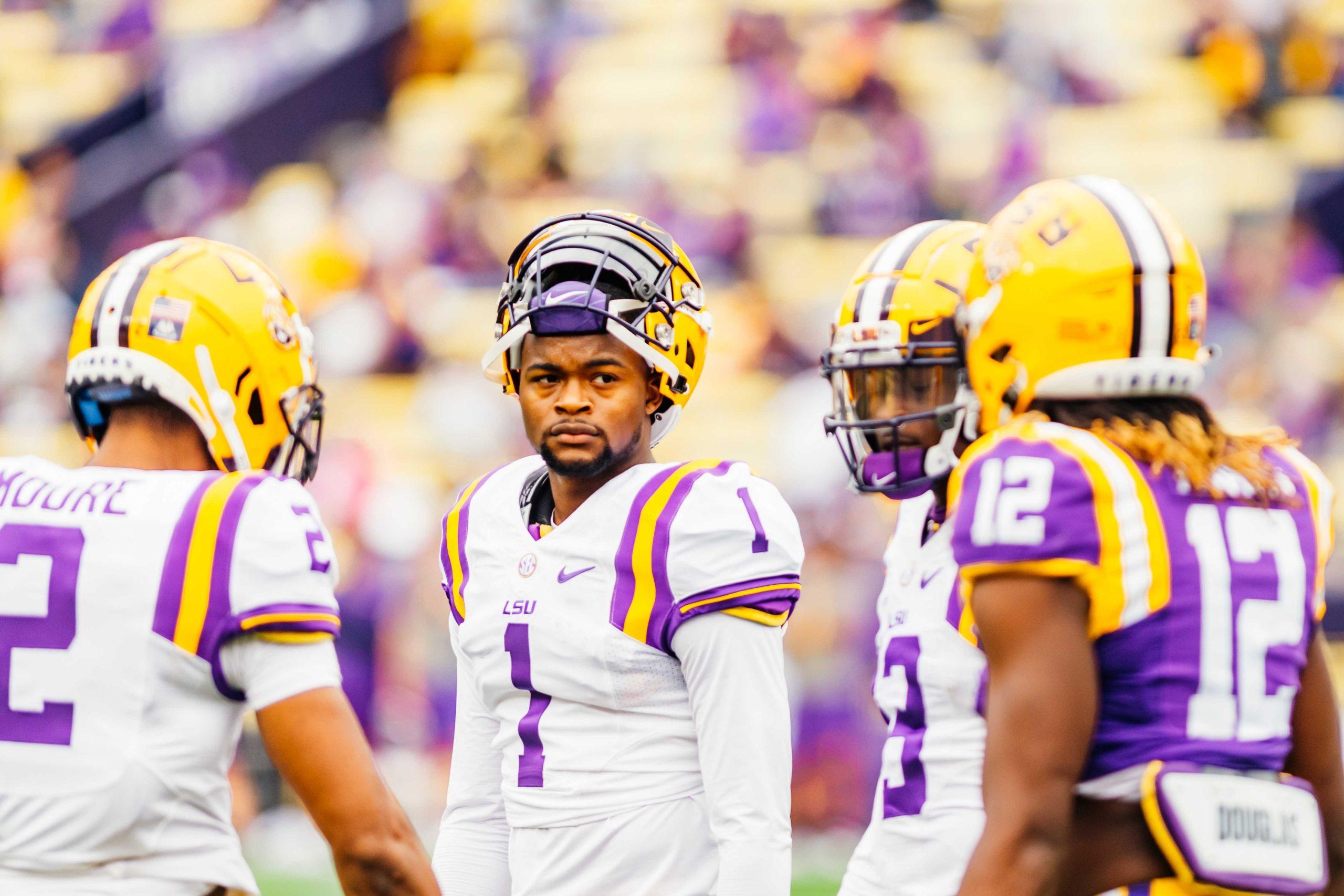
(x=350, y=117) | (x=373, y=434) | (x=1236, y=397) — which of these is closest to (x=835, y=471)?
(x=1236, y=397)

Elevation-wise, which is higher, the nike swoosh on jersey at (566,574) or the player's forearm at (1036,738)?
the nike swoosh on jersey at (566,574)

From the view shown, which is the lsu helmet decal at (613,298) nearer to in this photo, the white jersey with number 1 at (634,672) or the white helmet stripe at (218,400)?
the white jersey with number 1 at (634,672)

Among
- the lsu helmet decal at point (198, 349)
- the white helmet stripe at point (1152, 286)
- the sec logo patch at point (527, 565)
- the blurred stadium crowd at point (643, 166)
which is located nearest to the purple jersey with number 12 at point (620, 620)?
the sec logo patch at point (527, 565)

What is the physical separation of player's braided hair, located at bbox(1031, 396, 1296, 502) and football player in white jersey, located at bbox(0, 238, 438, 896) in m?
1.08

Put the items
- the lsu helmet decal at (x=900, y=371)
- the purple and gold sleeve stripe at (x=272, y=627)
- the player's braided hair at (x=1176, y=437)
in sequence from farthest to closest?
the lsu helmet decal at (x=900, y=371)
the purple and gold sleeve stripe at (x=272, y=627)
the player's braided hair at (x=1176, y=437)

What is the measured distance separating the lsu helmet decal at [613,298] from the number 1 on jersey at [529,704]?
18.5 inches

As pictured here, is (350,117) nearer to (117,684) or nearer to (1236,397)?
(1236,397)

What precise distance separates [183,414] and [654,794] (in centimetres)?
94

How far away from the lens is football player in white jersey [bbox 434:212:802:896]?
2.64 metres

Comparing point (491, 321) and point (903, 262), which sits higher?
point (491, 321)

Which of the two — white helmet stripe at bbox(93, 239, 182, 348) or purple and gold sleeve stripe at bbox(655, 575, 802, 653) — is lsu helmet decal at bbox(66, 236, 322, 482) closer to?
white helmet stripe at bbox(93, 239, 182, 348)

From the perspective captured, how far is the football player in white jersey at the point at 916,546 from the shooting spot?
9.05ft

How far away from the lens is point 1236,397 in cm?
934

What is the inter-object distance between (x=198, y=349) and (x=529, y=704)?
767 millimetres
